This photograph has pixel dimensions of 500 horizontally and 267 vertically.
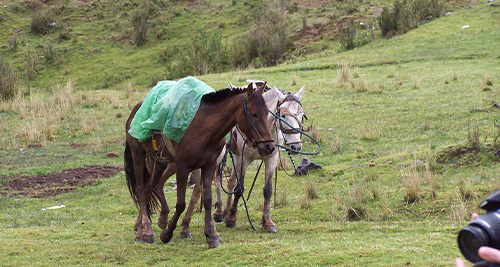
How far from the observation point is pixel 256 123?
7531mm

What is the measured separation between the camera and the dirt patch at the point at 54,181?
1361 cm

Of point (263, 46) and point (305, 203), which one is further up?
point (305, 203)

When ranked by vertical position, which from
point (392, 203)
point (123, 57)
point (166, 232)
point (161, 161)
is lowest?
point (123, 57)

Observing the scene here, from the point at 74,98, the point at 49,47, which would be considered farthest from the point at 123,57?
the point at 74,98

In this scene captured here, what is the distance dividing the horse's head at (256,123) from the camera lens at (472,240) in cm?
499

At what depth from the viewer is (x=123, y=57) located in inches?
1535

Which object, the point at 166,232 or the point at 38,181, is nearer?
the point at 166,232

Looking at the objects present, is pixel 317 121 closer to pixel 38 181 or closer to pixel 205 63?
pixel 38 181

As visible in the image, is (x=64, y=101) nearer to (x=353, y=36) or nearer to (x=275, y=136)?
(x=275, y=136)

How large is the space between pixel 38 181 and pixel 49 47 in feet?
88.6

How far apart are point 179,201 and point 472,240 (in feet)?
20.0

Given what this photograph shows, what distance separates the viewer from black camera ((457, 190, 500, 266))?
240cm

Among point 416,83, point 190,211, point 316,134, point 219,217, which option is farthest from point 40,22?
point 190,211

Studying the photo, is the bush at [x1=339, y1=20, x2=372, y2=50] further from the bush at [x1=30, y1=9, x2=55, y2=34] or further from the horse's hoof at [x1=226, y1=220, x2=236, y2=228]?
the horse's hoof at [x1=226, y1=220, x2=236, y2=228]
